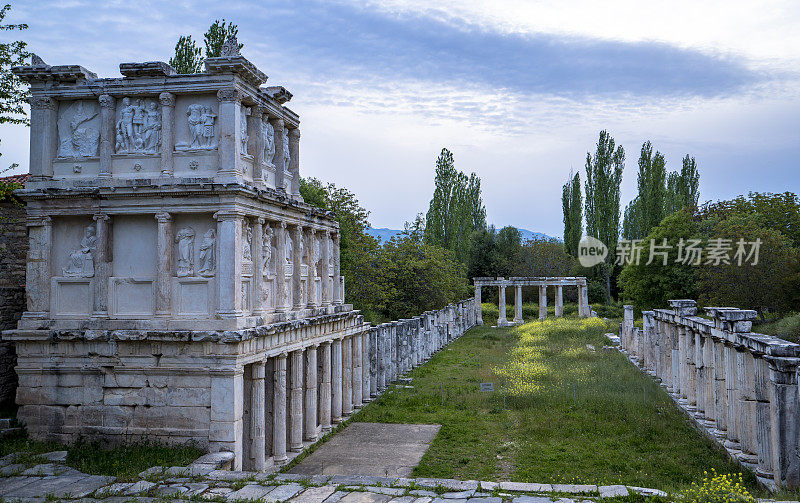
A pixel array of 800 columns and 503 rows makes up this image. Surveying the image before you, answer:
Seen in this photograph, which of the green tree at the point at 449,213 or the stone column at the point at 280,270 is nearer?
the stone column at the point at 280,270

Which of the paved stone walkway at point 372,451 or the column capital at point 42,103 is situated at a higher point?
the column capital at point 42,103

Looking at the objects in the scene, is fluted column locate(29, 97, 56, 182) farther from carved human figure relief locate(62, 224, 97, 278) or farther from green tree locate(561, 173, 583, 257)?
green tree locate(561, 173, 583, 257)

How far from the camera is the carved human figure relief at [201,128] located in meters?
12.4

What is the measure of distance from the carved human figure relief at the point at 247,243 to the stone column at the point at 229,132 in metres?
1.14

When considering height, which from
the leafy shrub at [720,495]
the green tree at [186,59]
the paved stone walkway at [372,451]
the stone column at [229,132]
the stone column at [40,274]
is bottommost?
the paved stone walkway at [372,451]

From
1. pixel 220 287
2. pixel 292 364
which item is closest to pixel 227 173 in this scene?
pixel 220 287

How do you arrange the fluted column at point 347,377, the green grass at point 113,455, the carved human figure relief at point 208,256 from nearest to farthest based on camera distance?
the green grass at point 113,455 < the carved human figure relief at point 208,256 < the fluted column at point 347,377

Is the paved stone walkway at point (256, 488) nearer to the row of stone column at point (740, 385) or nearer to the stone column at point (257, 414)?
the stone column at point (257, 414)

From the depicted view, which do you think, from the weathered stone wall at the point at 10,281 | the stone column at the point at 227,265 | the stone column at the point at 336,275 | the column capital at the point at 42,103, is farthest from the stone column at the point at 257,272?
the weathered stone wall at the point at 10,281

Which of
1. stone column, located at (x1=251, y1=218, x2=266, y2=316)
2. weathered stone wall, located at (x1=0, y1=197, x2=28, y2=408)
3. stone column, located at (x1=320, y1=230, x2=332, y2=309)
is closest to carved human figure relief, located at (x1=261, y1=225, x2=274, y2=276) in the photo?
stone column, located at (x1=251, y1=218, x2=266, y2=316)

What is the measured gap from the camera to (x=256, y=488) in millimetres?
9648

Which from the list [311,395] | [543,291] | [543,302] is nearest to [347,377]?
[311,395]

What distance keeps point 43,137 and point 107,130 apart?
4.73ft

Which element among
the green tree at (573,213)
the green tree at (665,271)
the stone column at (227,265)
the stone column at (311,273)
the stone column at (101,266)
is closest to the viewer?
the stone column at (227,265)
